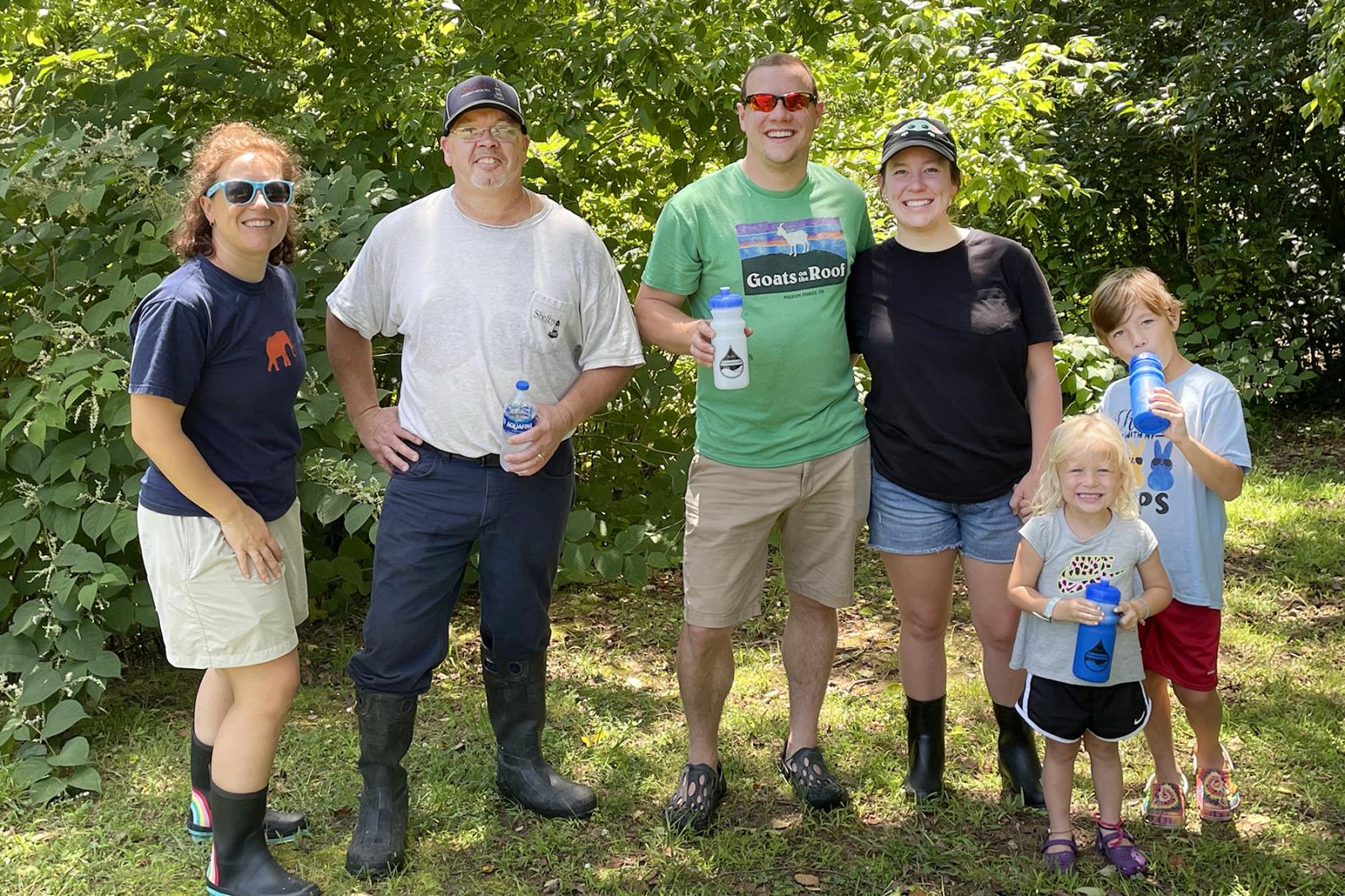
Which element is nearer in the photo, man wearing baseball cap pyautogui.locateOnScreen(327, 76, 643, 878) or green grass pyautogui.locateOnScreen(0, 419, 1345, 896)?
man wearing baseball cap pyautogui.locateOnScreen(327, 76, 643, 878)

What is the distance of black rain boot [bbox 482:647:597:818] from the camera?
3576 mm

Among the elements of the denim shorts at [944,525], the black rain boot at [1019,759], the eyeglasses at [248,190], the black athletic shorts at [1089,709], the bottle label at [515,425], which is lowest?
the black rain boot at [1019,759]

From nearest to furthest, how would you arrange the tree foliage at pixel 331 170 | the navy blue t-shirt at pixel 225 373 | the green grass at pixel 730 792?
the navy blue t-shirt at pixel 225 373 < the green grass at pixel 730 792 < the tree foliage at pixel 331 170

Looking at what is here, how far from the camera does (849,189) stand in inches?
133

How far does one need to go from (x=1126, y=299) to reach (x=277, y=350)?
2278mm

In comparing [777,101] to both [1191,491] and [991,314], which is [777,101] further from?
[1191,491]

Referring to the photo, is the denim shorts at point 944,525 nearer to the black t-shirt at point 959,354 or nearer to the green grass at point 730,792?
the black t-shirt at point 959,354

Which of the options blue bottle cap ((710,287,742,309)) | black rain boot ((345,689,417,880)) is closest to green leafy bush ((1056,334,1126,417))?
blue bottle cap ((710,287,742,309))

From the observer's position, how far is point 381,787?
11.0ft

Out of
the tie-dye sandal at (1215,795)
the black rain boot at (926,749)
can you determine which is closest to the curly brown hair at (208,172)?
the black rain boot at (926,749)

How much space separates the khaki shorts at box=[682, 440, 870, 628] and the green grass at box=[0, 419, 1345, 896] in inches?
26.5

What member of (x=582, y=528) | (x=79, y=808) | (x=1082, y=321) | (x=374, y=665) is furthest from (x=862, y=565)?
(x=79, y=808)

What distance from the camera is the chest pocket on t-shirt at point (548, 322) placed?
314 cm

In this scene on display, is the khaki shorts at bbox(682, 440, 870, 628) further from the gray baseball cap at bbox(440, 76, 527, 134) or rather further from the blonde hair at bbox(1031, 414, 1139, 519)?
the gray baseball cap at bbox(440, 76, 527, 134)
